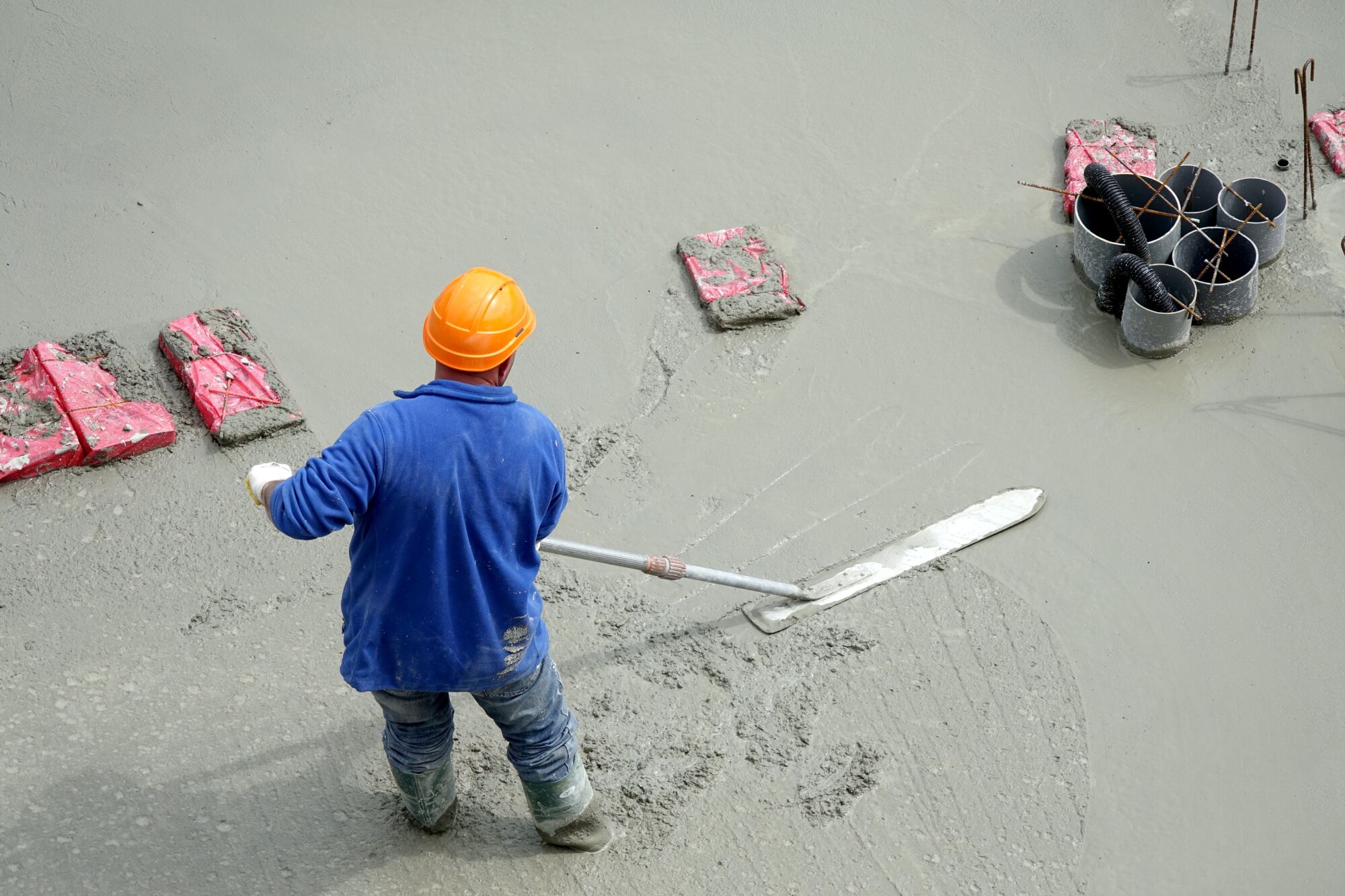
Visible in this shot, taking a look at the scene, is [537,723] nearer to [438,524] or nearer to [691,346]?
[438,524]

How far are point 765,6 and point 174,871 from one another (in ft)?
15.0

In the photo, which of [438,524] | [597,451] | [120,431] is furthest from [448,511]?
[120,431]

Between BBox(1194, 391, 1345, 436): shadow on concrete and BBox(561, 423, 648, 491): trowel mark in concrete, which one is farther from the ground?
BBox(561, 423, 648, 491): trowel mark in concrete

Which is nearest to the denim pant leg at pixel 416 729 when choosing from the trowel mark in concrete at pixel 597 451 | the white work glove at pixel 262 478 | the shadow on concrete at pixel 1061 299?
the white work glove at pixel 262 478

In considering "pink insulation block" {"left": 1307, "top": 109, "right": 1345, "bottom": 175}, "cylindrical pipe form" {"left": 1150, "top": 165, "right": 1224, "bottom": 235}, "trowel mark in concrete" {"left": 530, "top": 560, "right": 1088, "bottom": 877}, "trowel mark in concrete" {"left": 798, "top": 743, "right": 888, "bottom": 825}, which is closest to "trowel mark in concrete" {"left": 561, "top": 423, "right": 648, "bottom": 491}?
"trowel mark in concrete" {"left": 530, "top": 560, "right": 1088, "bottom": 877}

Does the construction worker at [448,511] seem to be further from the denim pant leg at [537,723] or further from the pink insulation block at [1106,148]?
the pink insulation block at [1106,148]

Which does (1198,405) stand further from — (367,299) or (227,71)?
(227,71)

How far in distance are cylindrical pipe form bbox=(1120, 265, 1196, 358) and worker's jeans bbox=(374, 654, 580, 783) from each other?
2679 mm

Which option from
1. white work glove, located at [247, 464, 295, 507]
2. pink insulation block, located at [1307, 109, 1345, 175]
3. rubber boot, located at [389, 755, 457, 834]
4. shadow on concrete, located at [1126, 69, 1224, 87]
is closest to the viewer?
A: white work glove, located at [247, 464, 295, 507]

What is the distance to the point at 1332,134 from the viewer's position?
17.6 ft

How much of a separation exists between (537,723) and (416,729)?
284 mm

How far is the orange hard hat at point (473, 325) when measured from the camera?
97.3 inches

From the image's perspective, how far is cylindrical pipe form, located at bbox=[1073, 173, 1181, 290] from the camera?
4.66 m

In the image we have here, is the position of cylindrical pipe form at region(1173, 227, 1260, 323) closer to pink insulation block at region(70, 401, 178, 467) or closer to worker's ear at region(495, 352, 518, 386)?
worker's ear at region(495, 352, 518, 386)
